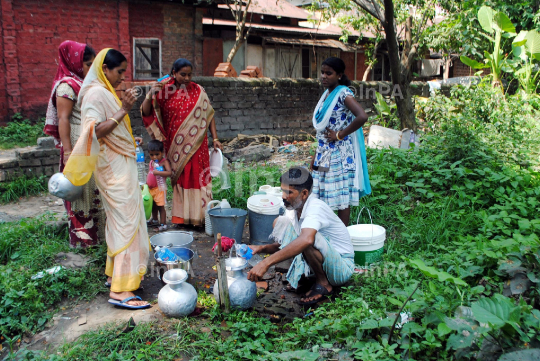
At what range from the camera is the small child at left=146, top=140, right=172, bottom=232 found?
15.9ft

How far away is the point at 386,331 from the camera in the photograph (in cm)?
254

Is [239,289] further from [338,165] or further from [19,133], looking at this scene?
[19,133]

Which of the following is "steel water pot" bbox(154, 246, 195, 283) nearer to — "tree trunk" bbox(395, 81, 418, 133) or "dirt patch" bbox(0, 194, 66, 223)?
"dirt patch" bbox(0, 194, 66, 223)

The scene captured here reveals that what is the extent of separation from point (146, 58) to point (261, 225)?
9.80 m

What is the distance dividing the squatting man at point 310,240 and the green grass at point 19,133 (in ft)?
24.4

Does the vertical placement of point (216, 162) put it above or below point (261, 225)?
above

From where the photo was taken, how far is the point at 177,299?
3070 millimetres

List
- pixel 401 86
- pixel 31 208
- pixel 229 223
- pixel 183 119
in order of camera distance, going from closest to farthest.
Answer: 1. pixel 229 223
2. pixel 183 119
3. pixel 31 208
4. pixel 401 86

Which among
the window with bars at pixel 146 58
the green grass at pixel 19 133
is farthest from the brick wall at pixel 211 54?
the green grass at pixel 19 133

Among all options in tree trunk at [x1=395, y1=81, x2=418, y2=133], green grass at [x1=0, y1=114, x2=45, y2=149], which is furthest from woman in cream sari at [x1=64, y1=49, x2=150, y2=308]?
green grass at [x1=0, y1=114, x2=45, y2=149]

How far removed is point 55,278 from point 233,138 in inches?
241

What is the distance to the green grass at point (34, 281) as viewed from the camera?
10.3 ft

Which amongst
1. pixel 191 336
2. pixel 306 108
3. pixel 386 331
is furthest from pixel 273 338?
pixel 306 108

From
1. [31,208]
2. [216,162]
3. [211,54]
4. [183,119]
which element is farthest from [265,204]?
[211,54]
